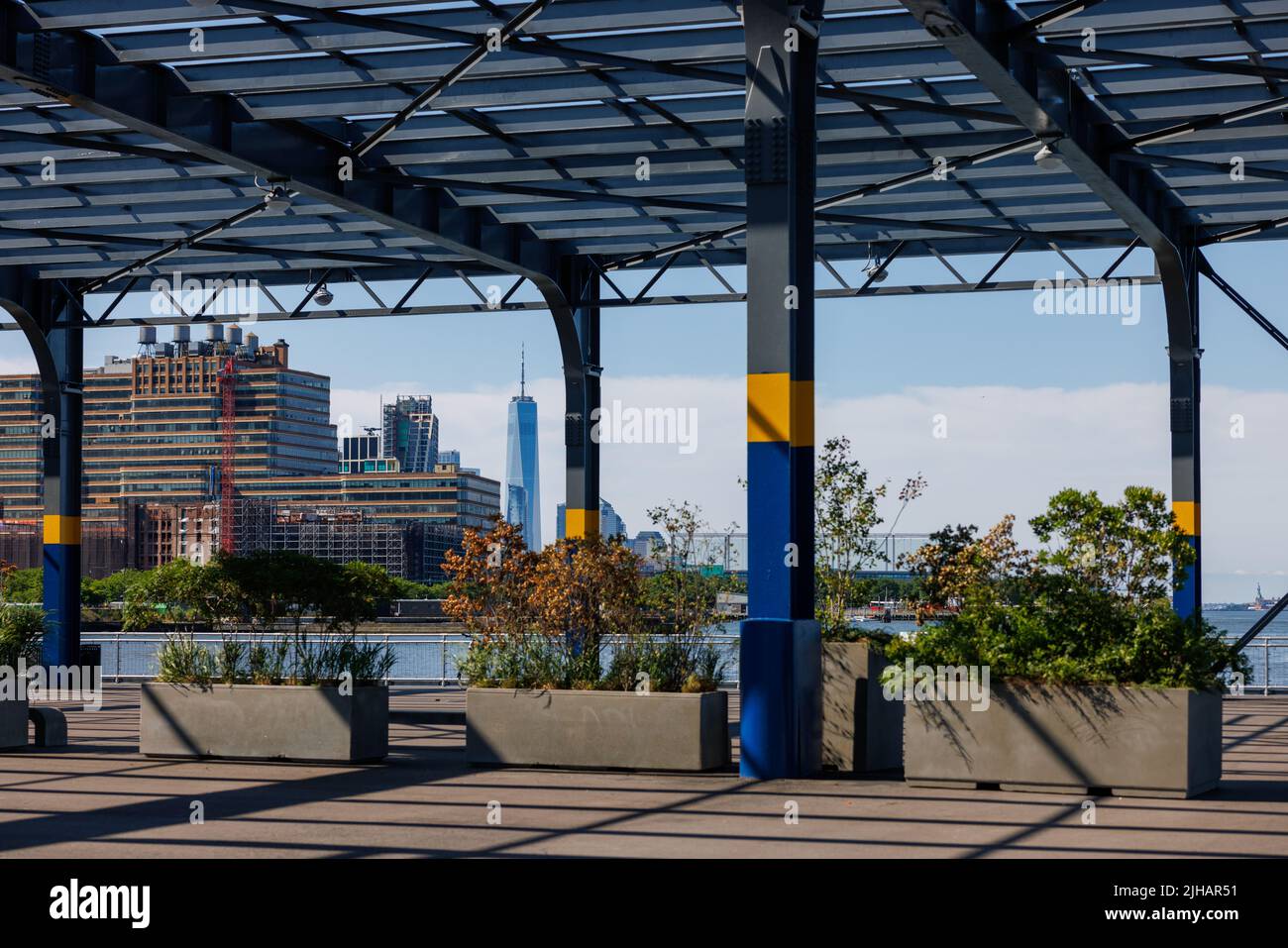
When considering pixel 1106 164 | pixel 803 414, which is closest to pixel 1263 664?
pixel 1106 164

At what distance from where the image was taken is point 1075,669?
1214cm

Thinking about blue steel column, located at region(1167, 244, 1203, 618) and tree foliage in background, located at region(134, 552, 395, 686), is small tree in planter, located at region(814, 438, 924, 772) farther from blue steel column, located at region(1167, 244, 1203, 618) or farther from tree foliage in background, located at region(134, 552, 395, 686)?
blue steel column, located at region(1167, 244, 1203, 618)

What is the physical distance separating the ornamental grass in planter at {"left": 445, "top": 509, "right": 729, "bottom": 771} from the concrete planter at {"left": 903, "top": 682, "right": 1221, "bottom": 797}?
2.15 m

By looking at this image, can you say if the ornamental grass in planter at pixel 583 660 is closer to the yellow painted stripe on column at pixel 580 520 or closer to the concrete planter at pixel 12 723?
the concrete planter at pixel 12 723

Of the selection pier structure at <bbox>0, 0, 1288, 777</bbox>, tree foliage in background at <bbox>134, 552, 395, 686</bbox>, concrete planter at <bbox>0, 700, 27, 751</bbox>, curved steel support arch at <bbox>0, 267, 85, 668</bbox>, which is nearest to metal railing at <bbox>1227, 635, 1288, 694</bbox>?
pier structure at <bbox>0, 0, 1288, 777</bbox>

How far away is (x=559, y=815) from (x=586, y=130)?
448 inches

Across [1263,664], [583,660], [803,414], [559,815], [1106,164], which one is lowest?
[1263,664]

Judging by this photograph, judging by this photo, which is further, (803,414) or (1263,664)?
(1263,664)

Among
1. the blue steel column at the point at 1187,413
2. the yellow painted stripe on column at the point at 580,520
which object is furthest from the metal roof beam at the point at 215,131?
the blue steel column at the point at 1187,413

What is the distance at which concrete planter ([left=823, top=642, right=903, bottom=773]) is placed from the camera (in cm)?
1438

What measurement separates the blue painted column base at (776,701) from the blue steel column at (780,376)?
11 mm

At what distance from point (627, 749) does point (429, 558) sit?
552ft

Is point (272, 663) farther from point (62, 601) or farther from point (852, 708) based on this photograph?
point (62, 601)
